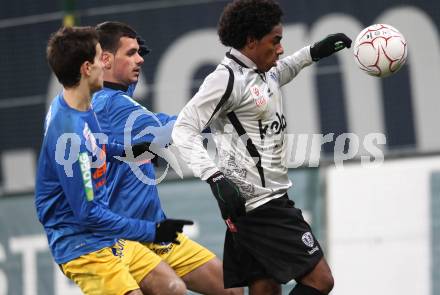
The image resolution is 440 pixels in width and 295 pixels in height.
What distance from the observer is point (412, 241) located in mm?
7477

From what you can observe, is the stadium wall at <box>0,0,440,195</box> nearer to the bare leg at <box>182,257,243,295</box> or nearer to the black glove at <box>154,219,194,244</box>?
the bare leg at <box>182,257,243,295</box>

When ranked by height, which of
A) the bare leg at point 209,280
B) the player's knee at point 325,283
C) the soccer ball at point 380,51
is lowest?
the bare leg at point 209,280

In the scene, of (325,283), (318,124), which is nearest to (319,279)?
(325,283)

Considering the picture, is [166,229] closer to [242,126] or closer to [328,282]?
[242,126]

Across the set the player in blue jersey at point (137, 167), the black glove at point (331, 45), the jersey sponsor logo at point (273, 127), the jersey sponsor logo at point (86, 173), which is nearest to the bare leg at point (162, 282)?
the player in blue jersey at point (137, 167)

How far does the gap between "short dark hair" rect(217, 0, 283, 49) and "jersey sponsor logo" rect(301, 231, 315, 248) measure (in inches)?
41.5

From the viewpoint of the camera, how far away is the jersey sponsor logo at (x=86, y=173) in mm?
5473

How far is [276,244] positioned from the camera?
583 centimetres

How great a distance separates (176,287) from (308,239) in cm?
83

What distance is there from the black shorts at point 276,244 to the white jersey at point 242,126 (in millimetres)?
86

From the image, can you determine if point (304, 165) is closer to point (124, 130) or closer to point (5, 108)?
point (124, 130)

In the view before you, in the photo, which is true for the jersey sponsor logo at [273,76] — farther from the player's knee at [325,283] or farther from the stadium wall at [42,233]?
the stadium wall at [42,233]

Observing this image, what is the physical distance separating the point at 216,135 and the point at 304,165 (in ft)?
7.28

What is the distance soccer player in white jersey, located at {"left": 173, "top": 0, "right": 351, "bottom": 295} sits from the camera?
5.75 meters
